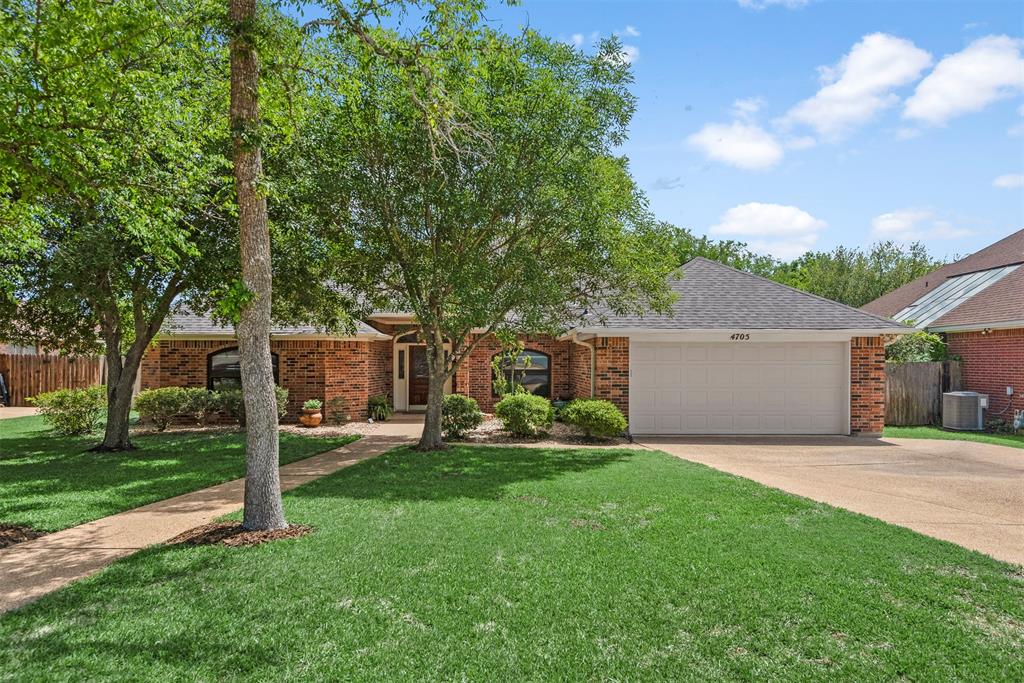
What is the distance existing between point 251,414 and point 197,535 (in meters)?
1.24

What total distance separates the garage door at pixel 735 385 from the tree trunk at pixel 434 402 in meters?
4.72

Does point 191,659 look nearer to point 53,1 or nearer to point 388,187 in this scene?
point 53,1

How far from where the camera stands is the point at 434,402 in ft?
37.3

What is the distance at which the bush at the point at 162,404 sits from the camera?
14.0 metres

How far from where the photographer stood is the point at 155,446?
38.8 ft

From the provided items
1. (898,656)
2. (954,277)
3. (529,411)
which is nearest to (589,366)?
(529,411)

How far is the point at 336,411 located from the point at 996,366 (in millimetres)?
17021

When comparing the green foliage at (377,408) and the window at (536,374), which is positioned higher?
the window at (536,374)

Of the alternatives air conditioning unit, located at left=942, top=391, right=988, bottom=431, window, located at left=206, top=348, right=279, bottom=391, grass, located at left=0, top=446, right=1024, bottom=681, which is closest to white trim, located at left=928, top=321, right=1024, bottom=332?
air conditioning unit, located at left=942, top=391, right=988, bottom=431

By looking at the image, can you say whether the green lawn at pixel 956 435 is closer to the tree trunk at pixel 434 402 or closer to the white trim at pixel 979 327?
the white trim at pixel 979 327

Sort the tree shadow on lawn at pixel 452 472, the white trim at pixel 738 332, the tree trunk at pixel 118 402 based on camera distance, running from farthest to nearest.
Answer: the white trim at pixel 738 332, the tree trunk at pixel 118 402, the tree shadow on lawn at pixel 452 472

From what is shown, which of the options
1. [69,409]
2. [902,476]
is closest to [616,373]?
[902,476]

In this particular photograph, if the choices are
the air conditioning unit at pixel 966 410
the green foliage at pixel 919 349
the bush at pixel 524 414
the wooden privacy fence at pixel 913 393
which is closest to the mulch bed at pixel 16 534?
the bush at pixel 524 414

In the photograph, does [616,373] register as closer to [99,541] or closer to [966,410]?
[966,410]
